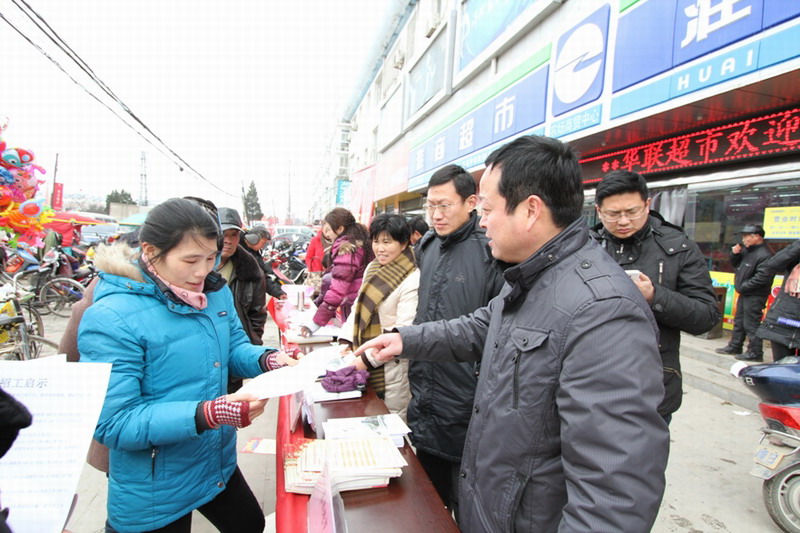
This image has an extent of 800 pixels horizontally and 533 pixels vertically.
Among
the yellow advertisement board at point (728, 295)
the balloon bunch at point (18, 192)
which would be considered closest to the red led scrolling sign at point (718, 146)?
the yellow advertisement board at point (728, 295)

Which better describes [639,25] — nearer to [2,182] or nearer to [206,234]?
[206,234]

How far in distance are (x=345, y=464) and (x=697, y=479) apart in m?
3.03

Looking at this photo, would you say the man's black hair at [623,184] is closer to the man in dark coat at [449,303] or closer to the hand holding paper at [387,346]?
the man in dark coat at [449,303]

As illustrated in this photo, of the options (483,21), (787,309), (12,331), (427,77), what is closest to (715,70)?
(787,309)

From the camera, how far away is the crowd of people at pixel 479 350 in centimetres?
88

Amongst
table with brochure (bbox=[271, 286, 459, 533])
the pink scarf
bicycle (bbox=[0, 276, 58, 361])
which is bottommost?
bicycle (bbox=[0, 276, 58, 361])

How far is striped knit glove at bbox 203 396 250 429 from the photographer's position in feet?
4.30

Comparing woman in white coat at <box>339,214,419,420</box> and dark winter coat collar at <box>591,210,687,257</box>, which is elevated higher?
dark winter coat collar at <box>591,210,687,257</box>

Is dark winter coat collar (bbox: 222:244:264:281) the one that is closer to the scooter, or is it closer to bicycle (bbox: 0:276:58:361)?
bicycle (bbox: 0:276:58:361)

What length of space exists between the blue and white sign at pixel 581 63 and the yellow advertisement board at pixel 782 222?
2514 millimetres

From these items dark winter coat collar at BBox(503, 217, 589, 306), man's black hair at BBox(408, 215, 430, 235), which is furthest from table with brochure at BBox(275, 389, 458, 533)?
man's black hair at BBox(408, 215, 430, 235)

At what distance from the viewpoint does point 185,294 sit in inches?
57.3

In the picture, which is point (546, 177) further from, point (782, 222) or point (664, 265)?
point (782, 222)

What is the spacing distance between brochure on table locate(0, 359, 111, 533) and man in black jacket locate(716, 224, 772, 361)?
6048mm
